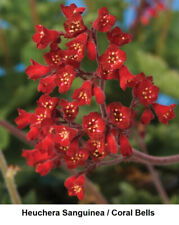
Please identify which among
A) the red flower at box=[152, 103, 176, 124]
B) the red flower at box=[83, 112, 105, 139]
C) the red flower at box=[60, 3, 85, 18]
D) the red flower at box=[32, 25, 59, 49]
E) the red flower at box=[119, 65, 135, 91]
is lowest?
the red flower at box=[152, 103, 176, 124]

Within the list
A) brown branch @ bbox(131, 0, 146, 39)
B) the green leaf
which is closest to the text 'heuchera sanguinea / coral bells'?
the green leaf

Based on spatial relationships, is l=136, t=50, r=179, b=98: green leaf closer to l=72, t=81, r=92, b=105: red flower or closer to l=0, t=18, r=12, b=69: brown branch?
l=0, t=18, r=12, b=69: brown branch

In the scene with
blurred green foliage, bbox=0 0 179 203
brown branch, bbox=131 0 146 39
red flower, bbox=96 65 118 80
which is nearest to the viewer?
red flower, bbox=96 65 118 80

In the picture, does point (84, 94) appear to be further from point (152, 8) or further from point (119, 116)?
point (152, 8)

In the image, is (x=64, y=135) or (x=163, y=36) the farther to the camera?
(x=163, y=36)

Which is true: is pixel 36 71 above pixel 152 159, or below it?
→ above

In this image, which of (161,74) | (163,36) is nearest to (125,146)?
(161,74)
